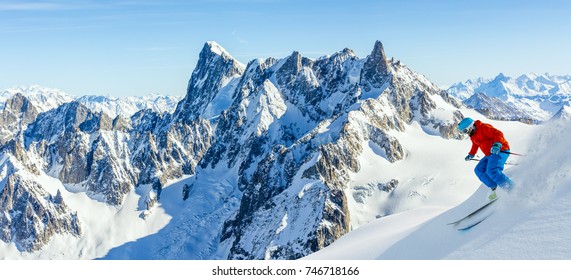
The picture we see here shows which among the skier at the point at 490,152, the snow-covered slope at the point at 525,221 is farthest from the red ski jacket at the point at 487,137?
the snow-covered slope at the point at 525,221

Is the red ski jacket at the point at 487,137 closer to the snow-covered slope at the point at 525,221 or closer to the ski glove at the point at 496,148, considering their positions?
the ski glove at the point at 496,148

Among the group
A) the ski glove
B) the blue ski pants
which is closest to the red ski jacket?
the ski glove

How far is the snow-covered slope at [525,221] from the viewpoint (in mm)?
10625

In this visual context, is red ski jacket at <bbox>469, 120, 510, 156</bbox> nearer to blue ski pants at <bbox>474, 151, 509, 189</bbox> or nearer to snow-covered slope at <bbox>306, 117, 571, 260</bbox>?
blue ski pants at <bbox>474, 151, 509, 189</bbox>

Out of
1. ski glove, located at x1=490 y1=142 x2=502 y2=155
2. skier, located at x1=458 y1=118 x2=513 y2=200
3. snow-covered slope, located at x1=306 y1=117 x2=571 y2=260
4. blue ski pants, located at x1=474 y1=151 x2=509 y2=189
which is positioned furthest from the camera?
ski glove, located at x1=490 y1=142 x2=502 y2=155

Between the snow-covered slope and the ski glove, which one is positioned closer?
the snow-covered slope

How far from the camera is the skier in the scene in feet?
47.8

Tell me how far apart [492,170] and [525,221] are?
157 inches

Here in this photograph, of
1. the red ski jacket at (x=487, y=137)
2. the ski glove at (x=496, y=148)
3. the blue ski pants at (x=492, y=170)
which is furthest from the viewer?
the red ski jacket at (x=487, y=137)

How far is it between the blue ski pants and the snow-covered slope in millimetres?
419

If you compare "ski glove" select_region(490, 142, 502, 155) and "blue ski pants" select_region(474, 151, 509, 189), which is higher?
"ski glove" select_region(490, 142, 502, 155)

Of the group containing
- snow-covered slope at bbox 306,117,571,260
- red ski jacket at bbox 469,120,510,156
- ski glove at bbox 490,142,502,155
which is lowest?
snow-covered slope at bbox 306,117,571,260

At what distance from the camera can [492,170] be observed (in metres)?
15.0
